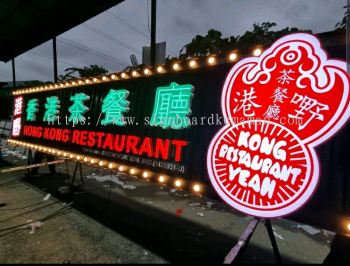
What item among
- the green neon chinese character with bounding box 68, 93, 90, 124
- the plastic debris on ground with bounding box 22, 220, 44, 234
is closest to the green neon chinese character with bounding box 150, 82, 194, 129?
the green neon chinese character with bounding box 68, 93, 90, 124

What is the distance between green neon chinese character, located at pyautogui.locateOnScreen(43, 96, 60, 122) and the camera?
26.1 ft

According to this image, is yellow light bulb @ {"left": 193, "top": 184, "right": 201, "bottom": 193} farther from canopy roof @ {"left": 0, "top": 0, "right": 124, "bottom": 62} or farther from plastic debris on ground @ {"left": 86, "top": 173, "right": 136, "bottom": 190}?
canopy roof @ {"left": 0, "top": 0, "right": 124, "bottom": 62}

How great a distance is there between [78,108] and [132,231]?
3.71 meters

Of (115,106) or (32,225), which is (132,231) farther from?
(115,106)

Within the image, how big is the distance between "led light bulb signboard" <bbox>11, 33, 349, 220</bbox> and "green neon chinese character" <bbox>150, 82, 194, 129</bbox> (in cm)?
2

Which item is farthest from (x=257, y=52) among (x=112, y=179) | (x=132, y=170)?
(x=112, y=179)

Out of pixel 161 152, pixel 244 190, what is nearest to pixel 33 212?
pixel 161 152

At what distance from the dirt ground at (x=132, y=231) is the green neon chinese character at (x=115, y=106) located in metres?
2.46

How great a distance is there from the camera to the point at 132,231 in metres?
5.53

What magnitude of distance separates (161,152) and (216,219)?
292 cm

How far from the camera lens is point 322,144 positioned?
115 inches

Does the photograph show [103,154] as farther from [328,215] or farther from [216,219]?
[328,215]

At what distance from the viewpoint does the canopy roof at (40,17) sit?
8.22 meters

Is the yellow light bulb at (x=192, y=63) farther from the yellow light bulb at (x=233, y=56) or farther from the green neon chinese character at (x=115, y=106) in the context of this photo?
the green neon chinese character at (x=115, y=106)
